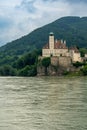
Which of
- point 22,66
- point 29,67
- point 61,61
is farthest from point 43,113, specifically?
point 22,66

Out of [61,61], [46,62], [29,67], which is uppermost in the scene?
[61,61]

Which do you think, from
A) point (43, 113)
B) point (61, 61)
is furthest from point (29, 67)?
point (43, 113)

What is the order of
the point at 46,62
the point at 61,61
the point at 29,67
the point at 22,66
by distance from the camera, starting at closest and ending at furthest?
the point at 61,61 < the point at 46,62 < the point at 29,67 < the point at 22,66

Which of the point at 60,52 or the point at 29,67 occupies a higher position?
the point at 60,52

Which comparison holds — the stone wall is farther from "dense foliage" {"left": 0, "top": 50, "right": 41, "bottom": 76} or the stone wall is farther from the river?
the river

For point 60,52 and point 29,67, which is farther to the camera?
point 29,67

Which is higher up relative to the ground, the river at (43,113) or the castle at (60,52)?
the castle at (60,52)

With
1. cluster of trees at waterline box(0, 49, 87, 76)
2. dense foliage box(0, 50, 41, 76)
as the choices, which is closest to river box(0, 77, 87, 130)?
cluster of trees at waterline box(0, 49, 87, 76)

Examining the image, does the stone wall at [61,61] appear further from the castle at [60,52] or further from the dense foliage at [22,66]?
the dense foliage at [22,66]

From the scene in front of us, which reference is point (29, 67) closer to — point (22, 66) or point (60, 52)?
point (60, 52)

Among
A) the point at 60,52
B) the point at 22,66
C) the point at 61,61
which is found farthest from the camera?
the point at 22,66

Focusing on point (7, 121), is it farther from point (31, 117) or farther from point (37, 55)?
point (37, 55)

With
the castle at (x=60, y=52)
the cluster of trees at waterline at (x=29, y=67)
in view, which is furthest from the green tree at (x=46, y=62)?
the castle at (x=60, y=52)

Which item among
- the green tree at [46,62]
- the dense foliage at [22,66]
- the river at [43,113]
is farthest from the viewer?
the dense foliage at [22,66]
